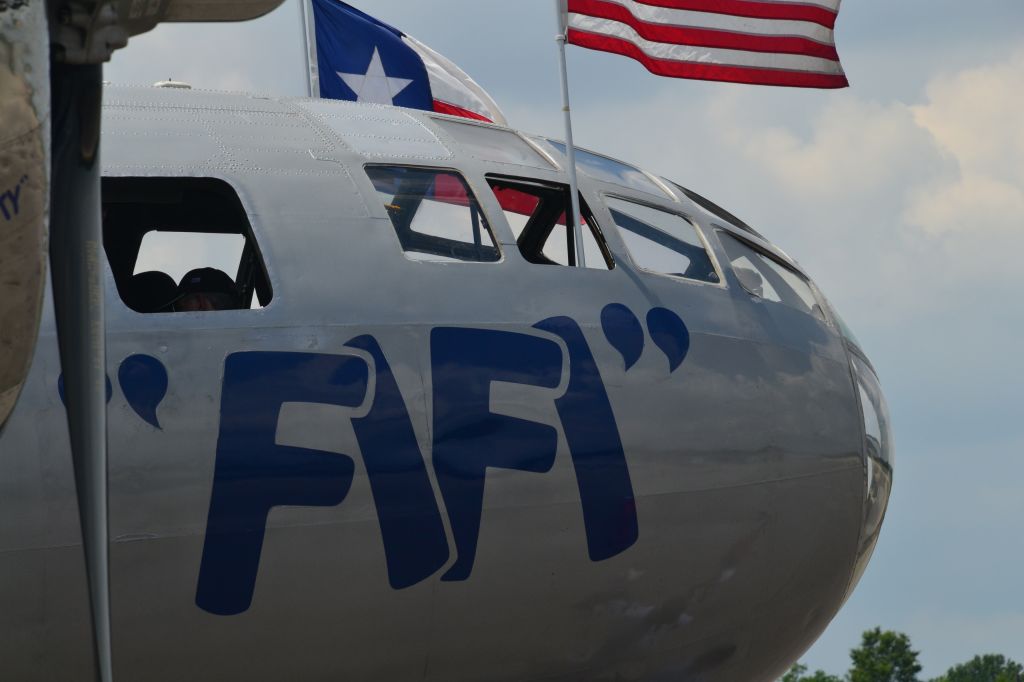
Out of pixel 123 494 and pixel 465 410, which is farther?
pixel 465 410

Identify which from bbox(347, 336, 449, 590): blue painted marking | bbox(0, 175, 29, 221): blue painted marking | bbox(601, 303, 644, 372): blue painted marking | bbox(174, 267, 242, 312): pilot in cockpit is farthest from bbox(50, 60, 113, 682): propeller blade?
bbox(601, 303, 644, 372): blue painted marking

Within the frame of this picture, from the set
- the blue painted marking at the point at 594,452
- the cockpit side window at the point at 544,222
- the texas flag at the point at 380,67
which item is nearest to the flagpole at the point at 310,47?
the texas flag at the point at 380,67

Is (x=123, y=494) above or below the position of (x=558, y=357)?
below

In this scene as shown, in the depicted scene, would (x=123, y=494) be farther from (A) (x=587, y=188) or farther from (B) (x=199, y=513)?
(A) (x=587, y=188)

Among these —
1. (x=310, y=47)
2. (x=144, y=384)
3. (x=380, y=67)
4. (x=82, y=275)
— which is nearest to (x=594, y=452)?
(x=144, y=384)

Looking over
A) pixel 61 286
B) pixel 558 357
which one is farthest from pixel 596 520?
pixel 61 286

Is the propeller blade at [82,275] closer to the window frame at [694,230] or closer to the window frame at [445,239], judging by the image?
the window frame at [445,239]

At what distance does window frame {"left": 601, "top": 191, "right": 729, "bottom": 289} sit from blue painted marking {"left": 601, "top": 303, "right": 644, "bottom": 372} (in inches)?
20.6

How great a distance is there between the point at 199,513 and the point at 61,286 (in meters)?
4.05

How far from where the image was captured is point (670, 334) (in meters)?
10.6

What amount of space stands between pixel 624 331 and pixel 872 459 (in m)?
2.75

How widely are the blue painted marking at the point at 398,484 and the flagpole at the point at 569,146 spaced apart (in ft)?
6.48

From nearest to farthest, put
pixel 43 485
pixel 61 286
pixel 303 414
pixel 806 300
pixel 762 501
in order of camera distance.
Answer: pixel 61 286 → pixel 43 485 → pixel 303 414 → pixel 762 501 → pixel 806 300

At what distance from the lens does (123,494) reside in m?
8.91
